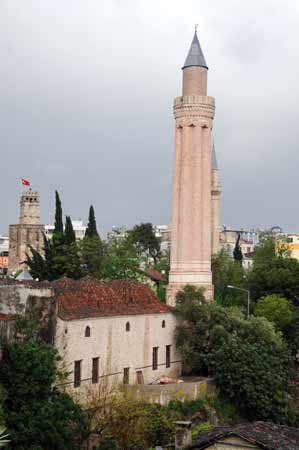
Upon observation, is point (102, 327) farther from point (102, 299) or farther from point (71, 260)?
point (71, 260)

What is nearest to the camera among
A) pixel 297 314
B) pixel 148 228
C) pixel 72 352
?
pixel 72 352

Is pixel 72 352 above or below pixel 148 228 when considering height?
below

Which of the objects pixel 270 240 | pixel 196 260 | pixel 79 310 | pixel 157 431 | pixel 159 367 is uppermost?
pixel 270 240

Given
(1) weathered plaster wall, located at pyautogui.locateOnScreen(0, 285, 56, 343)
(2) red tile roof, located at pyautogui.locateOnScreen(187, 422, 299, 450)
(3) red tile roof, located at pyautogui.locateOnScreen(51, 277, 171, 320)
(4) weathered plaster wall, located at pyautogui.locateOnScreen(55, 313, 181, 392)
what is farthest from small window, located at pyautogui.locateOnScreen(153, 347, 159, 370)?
(2) red tile roof, located at pyautogui.locateOnScreen(187, 422, 299, 450)

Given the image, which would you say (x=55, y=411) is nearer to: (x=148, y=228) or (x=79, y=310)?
(x=79, y=310)

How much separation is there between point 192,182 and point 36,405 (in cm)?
2131

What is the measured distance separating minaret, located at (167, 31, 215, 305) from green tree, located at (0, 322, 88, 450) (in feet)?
57.4

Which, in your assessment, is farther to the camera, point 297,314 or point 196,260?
point 297,314

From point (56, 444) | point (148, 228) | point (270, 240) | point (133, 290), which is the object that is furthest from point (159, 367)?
point (148, 228)

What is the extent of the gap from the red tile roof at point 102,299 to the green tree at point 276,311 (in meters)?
10.5

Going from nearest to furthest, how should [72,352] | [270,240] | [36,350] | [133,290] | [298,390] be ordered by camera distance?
1. [36,350]
2. [72,352]
3. [133,290]
4. [298,390]
5. [270,240]

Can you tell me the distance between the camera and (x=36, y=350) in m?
28.3

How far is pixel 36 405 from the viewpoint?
27109 mm

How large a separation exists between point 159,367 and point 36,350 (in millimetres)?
11594
